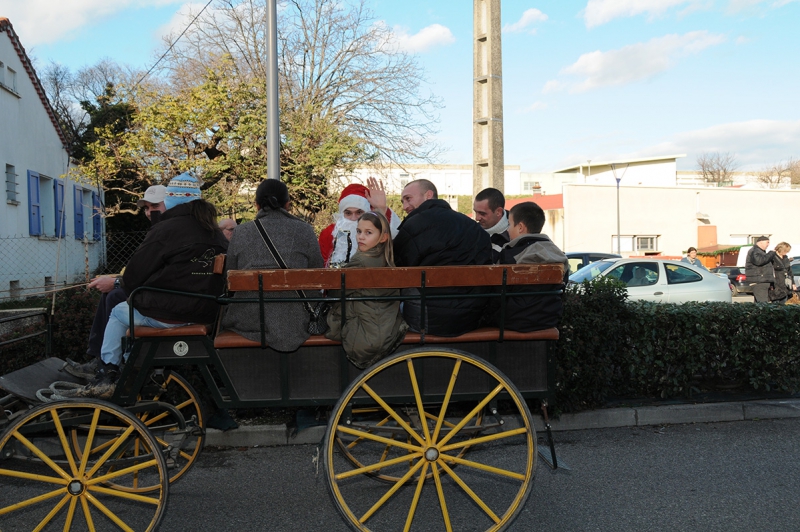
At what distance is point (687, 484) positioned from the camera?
4.66 m

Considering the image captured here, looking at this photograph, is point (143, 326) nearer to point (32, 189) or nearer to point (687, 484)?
point (687, 484)

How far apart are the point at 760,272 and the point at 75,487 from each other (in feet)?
45.8

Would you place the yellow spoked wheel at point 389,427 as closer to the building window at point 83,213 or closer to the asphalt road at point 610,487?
the asphalt road at point 610,487

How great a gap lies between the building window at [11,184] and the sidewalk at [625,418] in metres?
12.3

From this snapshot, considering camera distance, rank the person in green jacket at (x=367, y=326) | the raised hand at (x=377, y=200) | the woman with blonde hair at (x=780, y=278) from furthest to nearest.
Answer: the woman with blonde hair at (x=780, y=278)
the raised hand at (x=377, y=200)
the person in green jacket at (x=367, y=326)

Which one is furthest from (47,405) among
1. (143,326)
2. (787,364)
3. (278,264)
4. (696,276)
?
(696,276)

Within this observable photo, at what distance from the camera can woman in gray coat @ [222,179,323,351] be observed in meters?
3.70

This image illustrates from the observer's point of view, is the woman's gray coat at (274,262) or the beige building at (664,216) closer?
the woman's gray coat at (274,262)

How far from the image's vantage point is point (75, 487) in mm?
3439

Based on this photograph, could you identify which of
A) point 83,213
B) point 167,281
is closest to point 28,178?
point 83,213

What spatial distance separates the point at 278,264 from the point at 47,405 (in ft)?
4.43

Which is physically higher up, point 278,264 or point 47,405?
point 278,264

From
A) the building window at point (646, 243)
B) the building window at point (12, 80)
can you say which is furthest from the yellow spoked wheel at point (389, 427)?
the building window at point (646, 243)

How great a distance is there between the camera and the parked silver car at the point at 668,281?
13375mm
